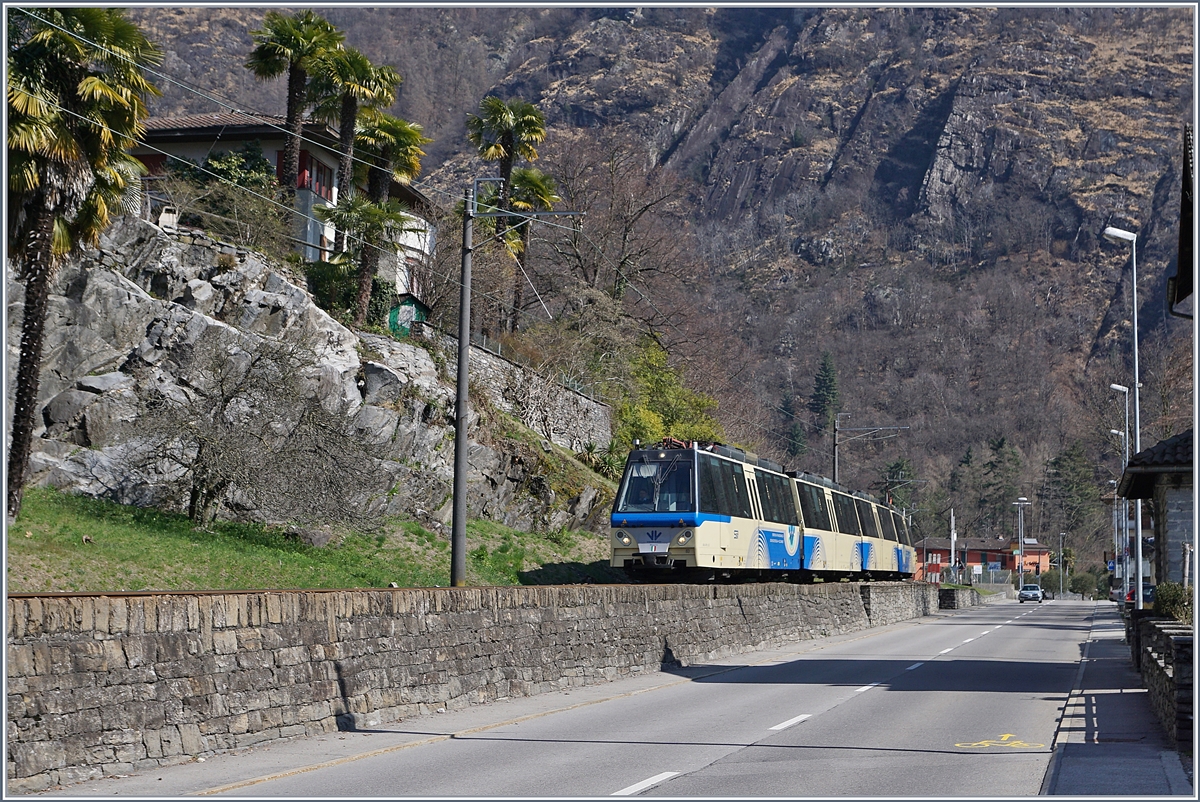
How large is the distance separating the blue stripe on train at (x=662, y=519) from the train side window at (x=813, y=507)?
7.71m

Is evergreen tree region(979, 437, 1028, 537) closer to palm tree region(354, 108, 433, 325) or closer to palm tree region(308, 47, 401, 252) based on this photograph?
palm tree region(354, 108, 433, 325)

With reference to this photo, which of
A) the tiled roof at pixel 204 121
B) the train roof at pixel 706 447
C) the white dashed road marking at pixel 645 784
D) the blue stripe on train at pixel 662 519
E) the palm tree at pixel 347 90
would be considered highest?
the tiled roof at pixel 204 121

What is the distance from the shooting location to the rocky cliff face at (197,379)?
29.7m

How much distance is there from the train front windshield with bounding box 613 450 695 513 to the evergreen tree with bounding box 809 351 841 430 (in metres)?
121

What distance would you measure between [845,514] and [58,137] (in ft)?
89.5

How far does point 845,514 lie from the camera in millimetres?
41688

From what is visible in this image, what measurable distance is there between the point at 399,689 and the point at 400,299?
30761 millimetres

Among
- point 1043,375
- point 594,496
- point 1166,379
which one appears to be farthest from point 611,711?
point 1043,375

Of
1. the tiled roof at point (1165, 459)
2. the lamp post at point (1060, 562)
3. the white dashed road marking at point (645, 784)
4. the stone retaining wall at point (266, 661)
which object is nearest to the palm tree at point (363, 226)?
the stone retaining wall at point (266, 661)

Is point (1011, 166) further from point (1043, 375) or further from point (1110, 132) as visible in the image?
point (1043, 375)

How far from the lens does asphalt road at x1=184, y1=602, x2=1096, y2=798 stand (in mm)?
10352

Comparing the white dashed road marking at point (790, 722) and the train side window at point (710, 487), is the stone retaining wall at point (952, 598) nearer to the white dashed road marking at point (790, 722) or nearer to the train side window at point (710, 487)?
the train side window at point (710, 487)

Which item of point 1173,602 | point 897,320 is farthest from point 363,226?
point 897,320

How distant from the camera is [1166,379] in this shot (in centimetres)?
5997
